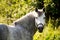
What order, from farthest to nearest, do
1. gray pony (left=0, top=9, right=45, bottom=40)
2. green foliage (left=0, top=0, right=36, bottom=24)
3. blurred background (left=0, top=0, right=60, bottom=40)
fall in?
green foliage (left=0, top=0, right=36, bottom=24) < blurred background (left=0, top=0, right=60, bottom=40) < gray pony (left=0, top=9, right=45, bottom=40)

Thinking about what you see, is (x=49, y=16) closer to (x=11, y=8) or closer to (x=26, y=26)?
(x=26, y=26)

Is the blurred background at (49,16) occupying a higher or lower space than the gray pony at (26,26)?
lower

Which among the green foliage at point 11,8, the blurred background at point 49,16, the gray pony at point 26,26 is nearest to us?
the gray pony at point 26,26

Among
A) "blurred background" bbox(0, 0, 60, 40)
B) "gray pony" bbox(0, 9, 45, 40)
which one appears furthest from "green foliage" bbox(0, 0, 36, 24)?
"gray pony" bbox(0, 9, 45, 40)

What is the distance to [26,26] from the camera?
262 inches

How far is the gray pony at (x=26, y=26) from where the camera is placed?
619 cm

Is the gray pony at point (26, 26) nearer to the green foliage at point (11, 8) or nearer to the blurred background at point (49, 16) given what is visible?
the blurred background at point (49, 16)

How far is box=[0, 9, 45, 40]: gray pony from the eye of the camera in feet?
20.3

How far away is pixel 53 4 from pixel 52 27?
3.35 ft

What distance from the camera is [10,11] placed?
12.5m

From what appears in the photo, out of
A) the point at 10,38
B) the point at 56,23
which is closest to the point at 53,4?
the point at 56,23

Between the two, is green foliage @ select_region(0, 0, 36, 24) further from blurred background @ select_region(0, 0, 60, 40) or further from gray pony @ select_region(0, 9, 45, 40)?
gray pony @ select_region(0, 9, 45, 40)

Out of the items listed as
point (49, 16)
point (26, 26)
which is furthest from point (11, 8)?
point (26, 26)

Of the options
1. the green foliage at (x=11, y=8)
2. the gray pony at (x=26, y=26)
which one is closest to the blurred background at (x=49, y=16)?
the green foliage at (x=11, y=8)
